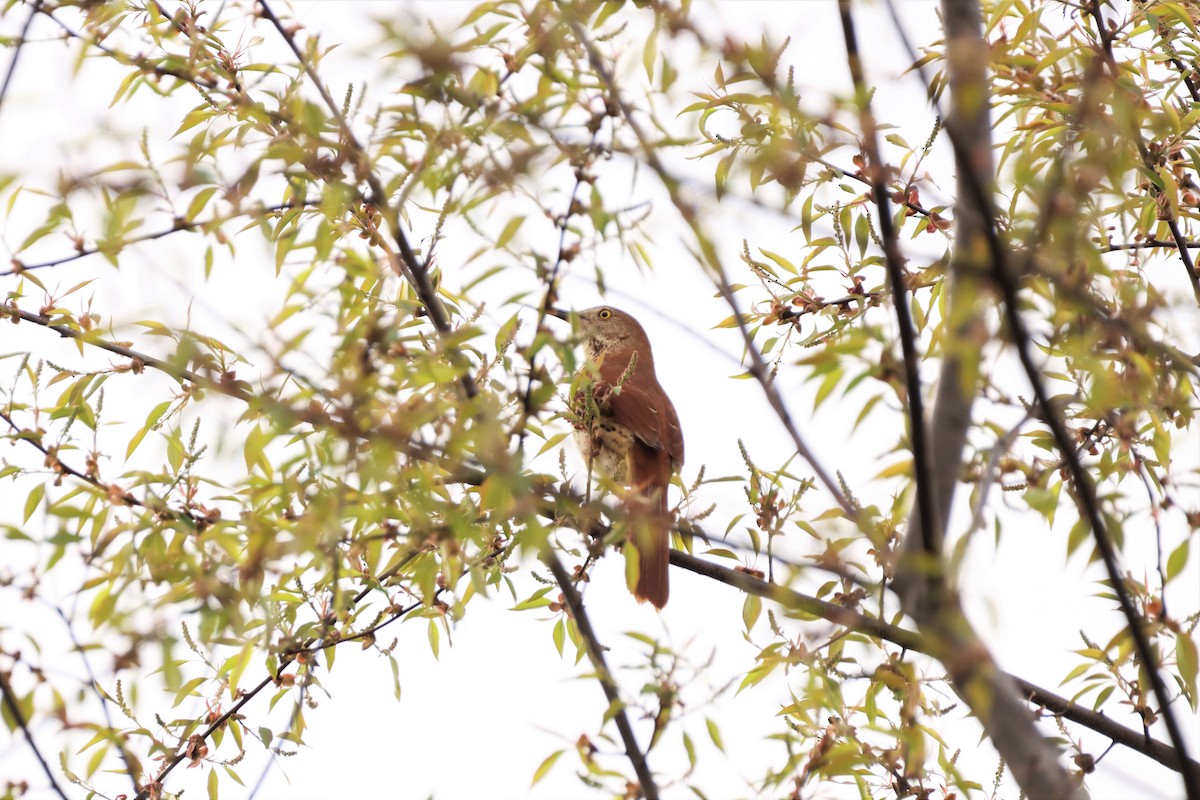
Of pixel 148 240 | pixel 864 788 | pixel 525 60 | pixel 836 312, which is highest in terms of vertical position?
pixel 836 312

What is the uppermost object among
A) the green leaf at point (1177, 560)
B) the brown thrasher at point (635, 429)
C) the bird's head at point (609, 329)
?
the bird's head at point (609, 329)

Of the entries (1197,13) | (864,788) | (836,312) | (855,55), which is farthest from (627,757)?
(1197,13)

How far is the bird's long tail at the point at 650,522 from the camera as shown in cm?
221

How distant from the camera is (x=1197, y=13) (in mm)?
3979

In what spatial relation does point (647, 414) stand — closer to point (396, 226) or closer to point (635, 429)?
point (635, 429)

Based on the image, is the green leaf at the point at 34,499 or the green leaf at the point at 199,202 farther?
the green leaf at the point at 34,499

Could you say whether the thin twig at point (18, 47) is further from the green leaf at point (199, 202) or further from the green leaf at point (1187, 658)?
the green leaf at point (1187, 658)

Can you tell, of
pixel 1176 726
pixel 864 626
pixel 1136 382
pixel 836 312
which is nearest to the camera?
pixel 1176 726

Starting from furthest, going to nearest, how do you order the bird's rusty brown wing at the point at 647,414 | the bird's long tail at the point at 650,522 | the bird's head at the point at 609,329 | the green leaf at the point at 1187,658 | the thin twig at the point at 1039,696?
the bird's head at the point at 609,329 → the bird's rusty brown wing at the point at 647,414 → the thin twig at the point at 1039,696 → the green leaf at the point at 1187,658 → the bird's long tail at the point at 650,522

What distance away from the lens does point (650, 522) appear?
2125 millimetres

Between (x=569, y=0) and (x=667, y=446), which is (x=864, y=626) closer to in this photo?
(x=569, y=0)

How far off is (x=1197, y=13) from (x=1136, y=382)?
223cm

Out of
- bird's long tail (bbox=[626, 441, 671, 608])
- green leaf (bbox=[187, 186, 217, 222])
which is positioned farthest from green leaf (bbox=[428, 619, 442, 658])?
green leaf (bbox=[187, 186, 217, 222])

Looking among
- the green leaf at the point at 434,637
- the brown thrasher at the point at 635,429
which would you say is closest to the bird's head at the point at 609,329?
the brown thrasher at the point at 635,429
